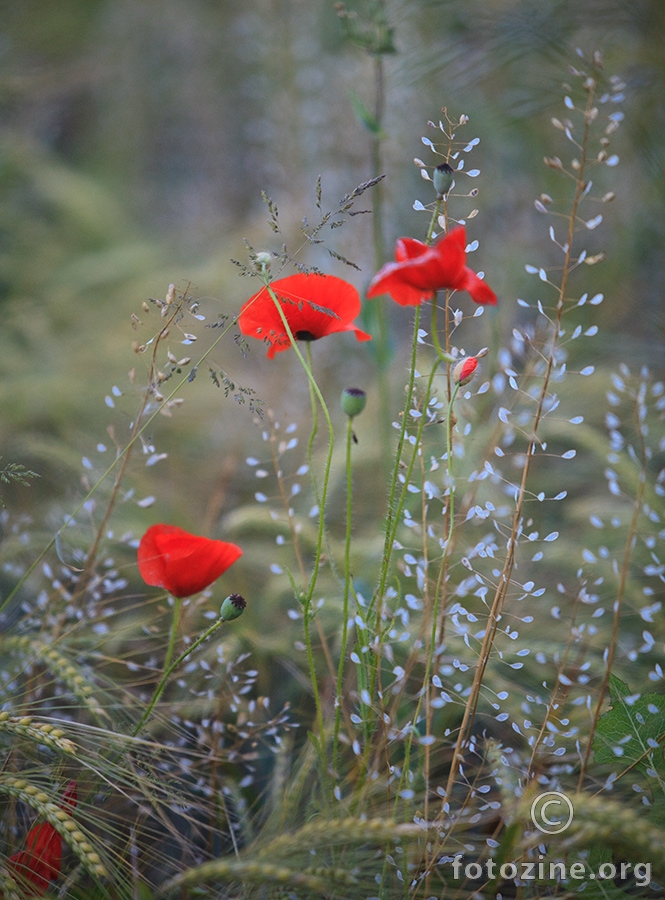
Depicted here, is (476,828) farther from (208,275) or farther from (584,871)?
(208,275)

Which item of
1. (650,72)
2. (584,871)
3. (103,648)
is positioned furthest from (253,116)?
(584,871)

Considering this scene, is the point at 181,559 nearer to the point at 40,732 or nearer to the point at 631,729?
the point at 40,732

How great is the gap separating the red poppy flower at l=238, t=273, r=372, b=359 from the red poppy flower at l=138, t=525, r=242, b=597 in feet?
0.48

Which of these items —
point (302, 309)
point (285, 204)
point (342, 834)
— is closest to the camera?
point (342, 834)

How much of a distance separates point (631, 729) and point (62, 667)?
45cm

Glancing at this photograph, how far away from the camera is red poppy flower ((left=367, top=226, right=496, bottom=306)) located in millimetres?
377

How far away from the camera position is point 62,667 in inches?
20.5

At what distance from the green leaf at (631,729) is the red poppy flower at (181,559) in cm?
32

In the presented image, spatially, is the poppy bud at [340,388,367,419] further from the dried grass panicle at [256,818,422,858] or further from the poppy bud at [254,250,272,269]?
the dried grass panicle at [256,818,422,858]

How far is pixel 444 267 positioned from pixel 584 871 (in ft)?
1.43

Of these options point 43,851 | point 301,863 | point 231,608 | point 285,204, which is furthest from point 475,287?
point 285,204

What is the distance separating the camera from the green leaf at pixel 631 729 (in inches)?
19.8

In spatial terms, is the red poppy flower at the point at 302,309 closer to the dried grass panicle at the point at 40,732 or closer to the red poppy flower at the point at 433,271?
the red poppy flower at the point at 433,271

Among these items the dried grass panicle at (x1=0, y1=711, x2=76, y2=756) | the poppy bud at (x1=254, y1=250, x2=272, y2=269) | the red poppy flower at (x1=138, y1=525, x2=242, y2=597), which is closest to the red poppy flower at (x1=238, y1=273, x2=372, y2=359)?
the poppy bud at (x1=254, y1=250, x2=272, y2=269)
